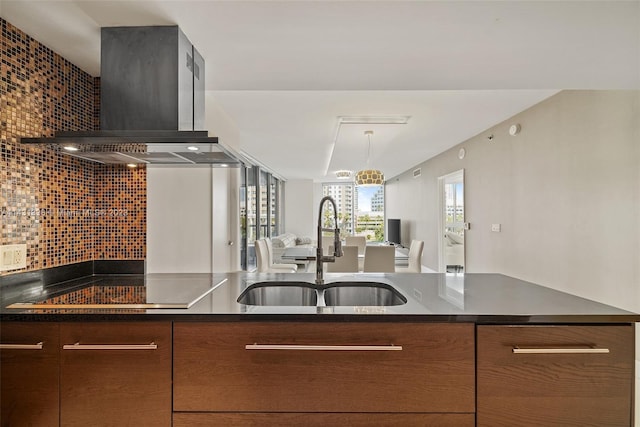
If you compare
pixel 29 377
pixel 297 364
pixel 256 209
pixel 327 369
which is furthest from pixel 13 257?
pixel 256 209

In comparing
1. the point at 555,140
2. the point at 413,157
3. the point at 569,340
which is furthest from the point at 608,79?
the point at 413,157

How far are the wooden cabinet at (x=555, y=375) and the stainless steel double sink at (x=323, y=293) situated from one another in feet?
2.02

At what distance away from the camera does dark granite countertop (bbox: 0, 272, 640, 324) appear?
118 centimetres

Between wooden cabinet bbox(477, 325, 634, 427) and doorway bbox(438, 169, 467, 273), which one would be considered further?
doorway bbox(438, 169, 467, 273)

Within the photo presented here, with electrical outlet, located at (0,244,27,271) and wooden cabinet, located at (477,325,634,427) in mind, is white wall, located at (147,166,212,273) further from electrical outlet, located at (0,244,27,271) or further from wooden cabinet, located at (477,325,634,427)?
wooden cabinet, located at (477,325,634,427)

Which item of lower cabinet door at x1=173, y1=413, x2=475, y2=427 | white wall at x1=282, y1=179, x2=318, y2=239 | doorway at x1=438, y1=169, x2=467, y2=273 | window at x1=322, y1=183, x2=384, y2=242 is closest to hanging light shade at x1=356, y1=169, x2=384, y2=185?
doorway at x1=438, y1=169, x2=467, y2=273

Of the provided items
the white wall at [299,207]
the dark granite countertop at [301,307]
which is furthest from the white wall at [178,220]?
the white wall at [299,207]

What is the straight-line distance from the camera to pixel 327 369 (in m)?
1.18

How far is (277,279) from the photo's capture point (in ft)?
5.93

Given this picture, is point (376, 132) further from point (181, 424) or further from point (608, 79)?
point (181, 424)

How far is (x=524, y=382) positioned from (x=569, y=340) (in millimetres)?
216

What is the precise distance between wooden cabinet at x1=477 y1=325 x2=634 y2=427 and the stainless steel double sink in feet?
2.02

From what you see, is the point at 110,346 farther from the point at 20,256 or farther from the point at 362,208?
the point at 362,208

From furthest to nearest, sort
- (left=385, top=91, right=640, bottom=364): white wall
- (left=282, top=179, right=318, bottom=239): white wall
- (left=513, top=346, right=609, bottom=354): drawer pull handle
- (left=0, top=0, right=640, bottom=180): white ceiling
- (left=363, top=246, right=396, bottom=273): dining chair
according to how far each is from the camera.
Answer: (left=282, top=179, right=318, bottom=239): white wall
(left=363, top=246, right=396, bottom=273): dining chair
(left=385, top=91, right=640, bottom=364): white wall
(left=0, top=0, right=640, bottom=180): white ceiling
(left=513, top=346, right=609, bottom=354): drawer pull handle
